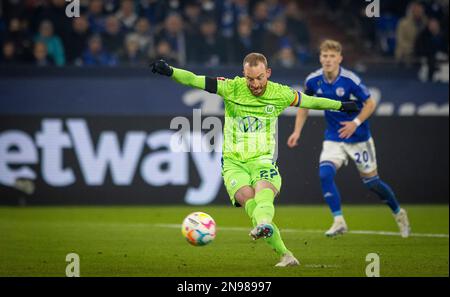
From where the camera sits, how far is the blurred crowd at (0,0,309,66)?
18531 millimetres

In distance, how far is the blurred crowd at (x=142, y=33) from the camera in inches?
730

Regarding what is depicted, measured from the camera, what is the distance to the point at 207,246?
12406mm

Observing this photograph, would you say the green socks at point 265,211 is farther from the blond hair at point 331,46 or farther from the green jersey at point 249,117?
the blond hair at point 331,46

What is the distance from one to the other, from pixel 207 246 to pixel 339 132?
256 centimetres

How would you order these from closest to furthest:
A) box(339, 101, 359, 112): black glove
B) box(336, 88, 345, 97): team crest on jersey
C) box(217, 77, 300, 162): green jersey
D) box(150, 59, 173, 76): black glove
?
box(150, 59, 173, 76): black glove < box(217, 77, 300, 162): green jersey < box(339, 101, 359, 112): black glove < box(336, 88, 345, 97): team crest on jersey

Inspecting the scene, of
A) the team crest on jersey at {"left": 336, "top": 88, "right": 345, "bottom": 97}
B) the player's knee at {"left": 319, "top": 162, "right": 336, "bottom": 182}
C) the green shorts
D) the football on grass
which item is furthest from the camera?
the player's knee at {"left": 319, "top": 162, "right": 336, "bottom": 182}

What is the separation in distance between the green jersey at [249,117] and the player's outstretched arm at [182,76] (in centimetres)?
17

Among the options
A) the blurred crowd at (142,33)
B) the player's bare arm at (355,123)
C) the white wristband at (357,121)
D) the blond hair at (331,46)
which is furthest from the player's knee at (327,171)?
the blurred crowd at (142,33)

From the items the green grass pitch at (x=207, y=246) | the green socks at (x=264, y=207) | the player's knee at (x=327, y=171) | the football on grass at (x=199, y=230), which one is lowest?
the green grass pitch at (x=207, y=246)

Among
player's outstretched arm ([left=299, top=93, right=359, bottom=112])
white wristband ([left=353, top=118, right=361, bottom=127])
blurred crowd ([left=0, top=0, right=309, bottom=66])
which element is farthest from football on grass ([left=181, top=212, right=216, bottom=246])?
blurred crowd ([left=0, top=0, right=309, bottom=66])

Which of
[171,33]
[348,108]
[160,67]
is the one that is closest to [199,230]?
[160,67]

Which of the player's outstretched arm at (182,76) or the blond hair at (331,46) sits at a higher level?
the blond hair at (331,46)

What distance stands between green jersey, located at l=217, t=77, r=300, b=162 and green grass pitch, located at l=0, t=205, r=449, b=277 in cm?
119

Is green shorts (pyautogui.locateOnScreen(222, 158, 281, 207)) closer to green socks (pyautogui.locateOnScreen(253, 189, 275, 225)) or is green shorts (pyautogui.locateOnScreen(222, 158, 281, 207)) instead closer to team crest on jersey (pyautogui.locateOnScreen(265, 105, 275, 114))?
green socks (pyautogui.locateOnScreen(253, 189, 275, 225))
